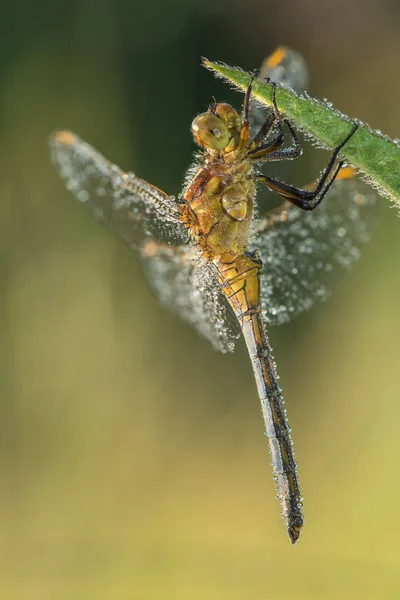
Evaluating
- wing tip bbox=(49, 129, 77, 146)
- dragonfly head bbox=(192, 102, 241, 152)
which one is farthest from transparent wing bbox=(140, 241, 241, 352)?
wing tip bbox=(49, 129, 77, 146)

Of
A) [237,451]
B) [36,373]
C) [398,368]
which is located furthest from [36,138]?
[398,368]

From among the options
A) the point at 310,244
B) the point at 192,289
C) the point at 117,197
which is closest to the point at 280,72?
the point at 310,244

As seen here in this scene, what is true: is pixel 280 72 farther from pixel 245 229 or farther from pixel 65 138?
pixel 65 138

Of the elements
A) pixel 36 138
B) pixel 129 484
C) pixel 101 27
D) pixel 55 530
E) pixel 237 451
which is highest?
pixel 101 27

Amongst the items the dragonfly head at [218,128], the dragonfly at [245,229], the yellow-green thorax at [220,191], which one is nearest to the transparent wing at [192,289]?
the dragonfly at [245,229]

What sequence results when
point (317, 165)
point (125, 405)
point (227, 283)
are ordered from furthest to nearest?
point (125, 405) → point (317, 165) → point (227, 283)

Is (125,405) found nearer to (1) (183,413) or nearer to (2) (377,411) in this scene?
(1) (183,413)

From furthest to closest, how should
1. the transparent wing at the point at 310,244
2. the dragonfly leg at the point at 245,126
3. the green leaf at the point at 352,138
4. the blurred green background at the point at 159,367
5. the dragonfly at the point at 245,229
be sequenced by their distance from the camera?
the blurred green background at the point at 159,367, the transparent wing at the point at 310,244, the dragonfly at the point at 245,229, the dragonfly leg at the point at 245,126, the green leaf at the point at 352,138

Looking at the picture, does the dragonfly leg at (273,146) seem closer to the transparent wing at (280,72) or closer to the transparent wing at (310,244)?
the transparent wing at (280,72)
